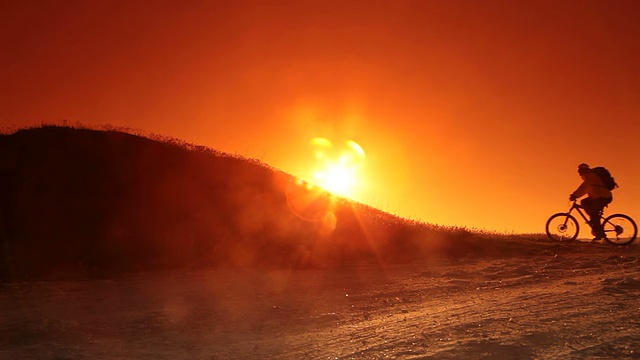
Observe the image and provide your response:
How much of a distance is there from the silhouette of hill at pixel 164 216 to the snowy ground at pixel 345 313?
93.9 inches

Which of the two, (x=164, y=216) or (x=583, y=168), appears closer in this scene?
(x=583, y=168)

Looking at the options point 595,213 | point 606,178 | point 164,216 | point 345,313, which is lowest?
point 345,313

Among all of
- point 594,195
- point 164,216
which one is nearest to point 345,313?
point 594,195

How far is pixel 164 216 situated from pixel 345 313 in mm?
10872

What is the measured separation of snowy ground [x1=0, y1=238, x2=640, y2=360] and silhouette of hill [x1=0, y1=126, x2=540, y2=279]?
7.82 feet

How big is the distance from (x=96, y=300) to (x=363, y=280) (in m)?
5.98

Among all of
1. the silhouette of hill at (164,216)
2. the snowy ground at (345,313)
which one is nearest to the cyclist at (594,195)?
the snowy ground at (345,313)

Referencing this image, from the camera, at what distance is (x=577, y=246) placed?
17.3 meters

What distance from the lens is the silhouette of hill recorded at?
1730 cm

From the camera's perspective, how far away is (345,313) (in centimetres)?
1045

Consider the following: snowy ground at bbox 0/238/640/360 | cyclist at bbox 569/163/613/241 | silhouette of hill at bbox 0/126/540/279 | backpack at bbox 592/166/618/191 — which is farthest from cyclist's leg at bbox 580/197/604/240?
silhouette of hill at bbox 0/126/540/279

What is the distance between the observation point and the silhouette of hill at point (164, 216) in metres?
17.3

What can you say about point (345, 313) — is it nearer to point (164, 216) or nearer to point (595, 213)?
point (595, 213)

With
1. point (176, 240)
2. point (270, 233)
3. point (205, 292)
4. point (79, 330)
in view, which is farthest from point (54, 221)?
point (79, 330)
